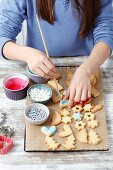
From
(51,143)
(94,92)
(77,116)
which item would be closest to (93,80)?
(94,92)

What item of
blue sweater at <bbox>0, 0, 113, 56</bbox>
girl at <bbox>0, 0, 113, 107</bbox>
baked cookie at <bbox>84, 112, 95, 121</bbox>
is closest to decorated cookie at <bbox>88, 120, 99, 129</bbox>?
baked cookie at <bbox>84, 112, 95, 121</bbox>

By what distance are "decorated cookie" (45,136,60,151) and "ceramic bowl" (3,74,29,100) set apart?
0.52 ft

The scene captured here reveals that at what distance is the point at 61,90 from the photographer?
89 cm

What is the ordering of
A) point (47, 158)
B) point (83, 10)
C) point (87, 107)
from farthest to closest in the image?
point (83, 10) < point (87, 107) < point (47, 158)

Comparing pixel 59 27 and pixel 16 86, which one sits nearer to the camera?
pixel 16 86

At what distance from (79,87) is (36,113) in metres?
0.13

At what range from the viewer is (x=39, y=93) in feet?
2.83

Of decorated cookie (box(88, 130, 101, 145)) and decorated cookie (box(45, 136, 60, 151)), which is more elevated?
decorated cookie (box(45, 136, 60, 151))

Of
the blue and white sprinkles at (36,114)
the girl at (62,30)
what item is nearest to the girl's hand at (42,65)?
the girl at (62,30)

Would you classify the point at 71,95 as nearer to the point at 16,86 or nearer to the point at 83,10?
the point at 16,86

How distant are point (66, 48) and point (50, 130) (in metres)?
0.38

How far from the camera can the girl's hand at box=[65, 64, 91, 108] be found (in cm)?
84

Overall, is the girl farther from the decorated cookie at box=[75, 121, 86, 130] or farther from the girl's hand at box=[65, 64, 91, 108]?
the decorated cookie at box=[75, 121, 86, 130]

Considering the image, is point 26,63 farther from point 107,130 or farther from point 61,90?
point 107,130
